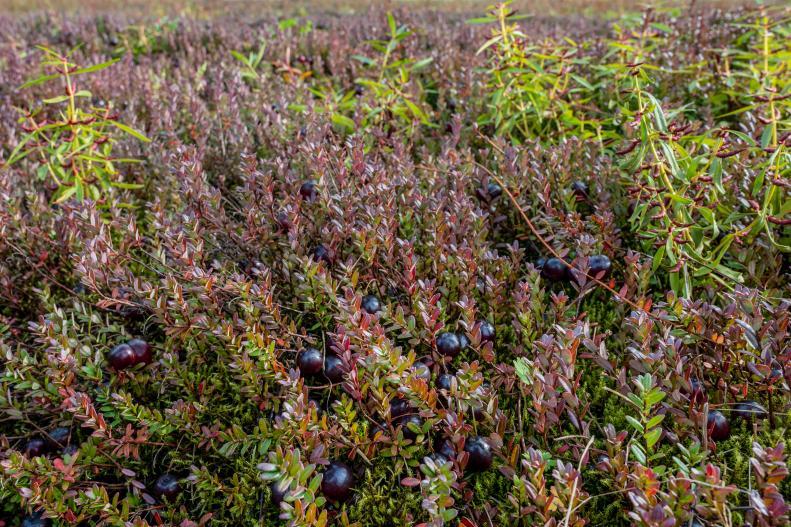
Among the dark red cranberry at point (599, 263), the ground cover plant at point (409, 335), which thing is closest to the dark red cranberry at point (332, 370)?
the ground cover plant at point (409, 335)

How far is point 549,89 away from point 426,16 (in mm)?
5009

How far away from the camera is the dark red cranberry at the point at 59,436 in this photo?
6.41 feet

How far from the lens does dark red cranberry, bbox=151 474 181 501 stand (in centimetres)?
177

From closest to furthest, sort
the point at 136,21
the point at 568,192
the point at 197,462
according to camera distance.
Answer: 1. the point at 197,462
2. the point at 568,192
3. the point at 136,21

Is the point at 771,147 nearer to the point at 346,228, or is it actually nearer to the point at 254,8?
the point at 346,228

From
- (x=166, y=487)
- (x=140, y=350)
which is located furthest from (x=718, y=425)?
(x=140, y=350)

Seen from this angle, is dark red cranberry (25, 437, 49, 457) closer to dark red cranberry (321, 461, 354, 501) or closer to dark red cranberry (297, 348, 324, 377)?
dark red cranberry (297, 348, 324, 377)

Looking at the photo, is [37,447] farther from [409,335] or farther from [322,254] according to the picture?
[409,335]

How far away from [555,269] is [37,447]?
2.01 meters

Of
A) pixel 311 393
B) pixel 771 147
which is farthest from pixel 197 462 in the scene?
pixel 771 147

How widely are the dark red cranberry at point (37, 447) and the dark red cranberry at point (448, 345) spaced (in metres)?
1.43

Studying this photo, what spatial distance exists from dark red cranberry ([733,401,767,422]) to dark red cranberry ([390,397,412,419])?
0.98m

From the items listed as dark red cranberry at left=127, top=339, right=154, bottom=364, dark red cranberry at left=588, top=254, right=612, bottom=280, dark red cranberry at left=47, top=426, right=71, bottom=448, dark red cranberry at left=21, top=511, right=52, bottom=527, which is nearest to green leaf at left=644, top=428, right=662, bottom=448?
dark red cranberry at left=588, top=254, right=612, bottom=280

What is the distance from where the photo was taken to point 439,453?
5.39 ft
